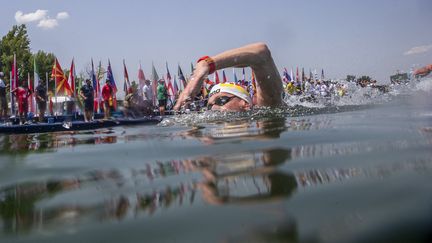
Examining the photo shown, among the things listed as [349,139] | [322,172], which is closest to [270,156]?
[322,172]

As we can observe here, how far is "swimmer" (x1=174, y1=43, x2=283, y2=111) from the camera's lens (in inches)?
152

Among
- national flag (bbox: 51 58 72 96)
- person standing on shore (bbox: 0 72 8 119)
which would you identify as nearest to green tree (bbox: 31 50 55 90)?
national flag (bbox: 51 58 72 96)

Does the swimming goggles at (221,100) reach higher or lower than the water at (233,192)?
higher

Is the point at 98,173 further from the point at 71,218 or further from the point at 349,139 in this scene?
the point at 349,139

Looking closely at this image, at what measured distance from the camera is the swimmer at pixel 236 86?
386cm

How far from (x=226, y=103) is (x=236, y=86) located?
25 centimetres

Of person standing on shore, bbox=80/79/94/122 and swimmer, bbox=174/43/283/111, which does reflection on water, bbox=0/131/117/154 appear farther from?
person standing on shore, bbox=80/79/94/122

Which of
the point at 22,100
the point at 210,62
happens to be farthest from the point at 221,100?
the point at 22,100

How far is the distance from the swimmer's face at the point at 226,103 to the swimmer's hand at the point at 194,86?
3.43 ft

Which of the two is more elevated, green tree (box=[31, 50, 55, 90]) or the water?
green tree (box=[31, 50, 55, 90])

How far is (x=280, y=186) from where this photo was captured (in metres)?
1.39

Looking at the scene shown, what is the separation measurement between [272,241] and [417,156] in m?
1.14

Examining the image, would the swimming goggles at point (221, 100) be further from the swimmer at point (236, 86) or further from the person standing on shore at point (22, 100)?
the person standing on shore at point (22, 100)

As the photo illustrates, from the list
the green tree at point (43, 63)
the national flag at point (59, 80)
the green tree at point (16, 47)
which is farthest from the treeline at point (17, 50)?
the national flag at point (59, 80)
